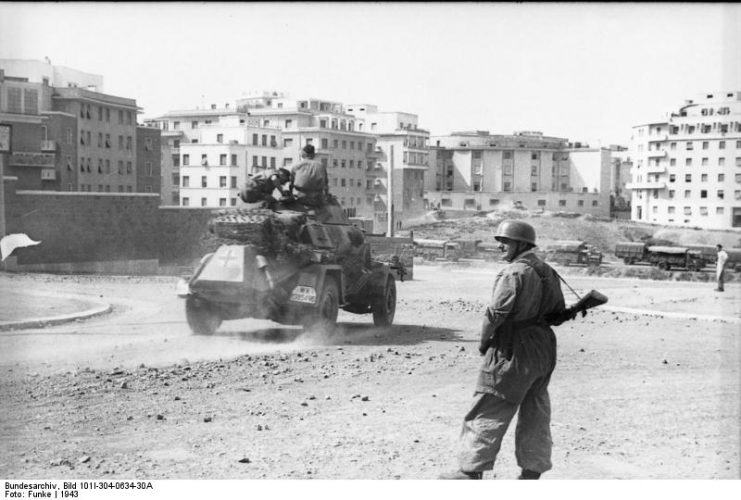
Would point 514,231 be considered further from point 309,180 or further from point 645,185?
point 645,185

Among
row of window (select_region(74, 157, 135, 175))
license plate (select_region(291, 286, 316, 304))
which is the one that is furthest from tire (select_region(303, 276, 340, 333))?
row of window (select_region(74, 157, 135, 175))

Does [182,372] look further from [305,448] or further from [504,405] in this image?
[504,405]

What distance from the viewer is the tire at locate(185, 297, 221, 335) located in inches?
587

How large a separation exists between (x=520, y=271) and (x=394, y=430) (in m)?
2.84

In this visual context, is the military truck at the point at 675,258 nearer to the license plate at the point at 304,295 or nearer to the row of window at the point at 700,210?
the row of window at the point at 700,210

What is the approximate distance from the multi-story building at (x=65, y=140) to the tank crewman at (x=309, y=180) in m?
9.99

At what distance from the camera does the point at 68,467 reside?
7621 millimetres

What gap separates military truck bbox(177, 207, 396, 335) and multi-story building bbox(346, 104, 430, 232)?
6.40 feet

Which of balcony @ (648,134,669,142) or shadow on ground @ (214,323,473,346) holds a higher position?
balcony @ (648,134,669,142)

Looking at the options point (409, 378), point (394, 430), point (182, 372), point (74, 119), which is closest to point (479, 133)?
point (409, 378)

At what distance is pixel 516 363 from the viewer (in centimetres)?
703

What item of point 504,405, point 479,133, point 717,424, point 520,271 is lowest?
point 717,424

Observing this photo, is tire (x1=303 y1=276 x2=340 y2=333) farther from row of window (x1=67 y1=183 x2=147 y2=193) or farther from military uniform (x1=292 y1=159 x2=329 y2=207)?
row of window (x1=67 y1=183 x2=147 y2=193)
